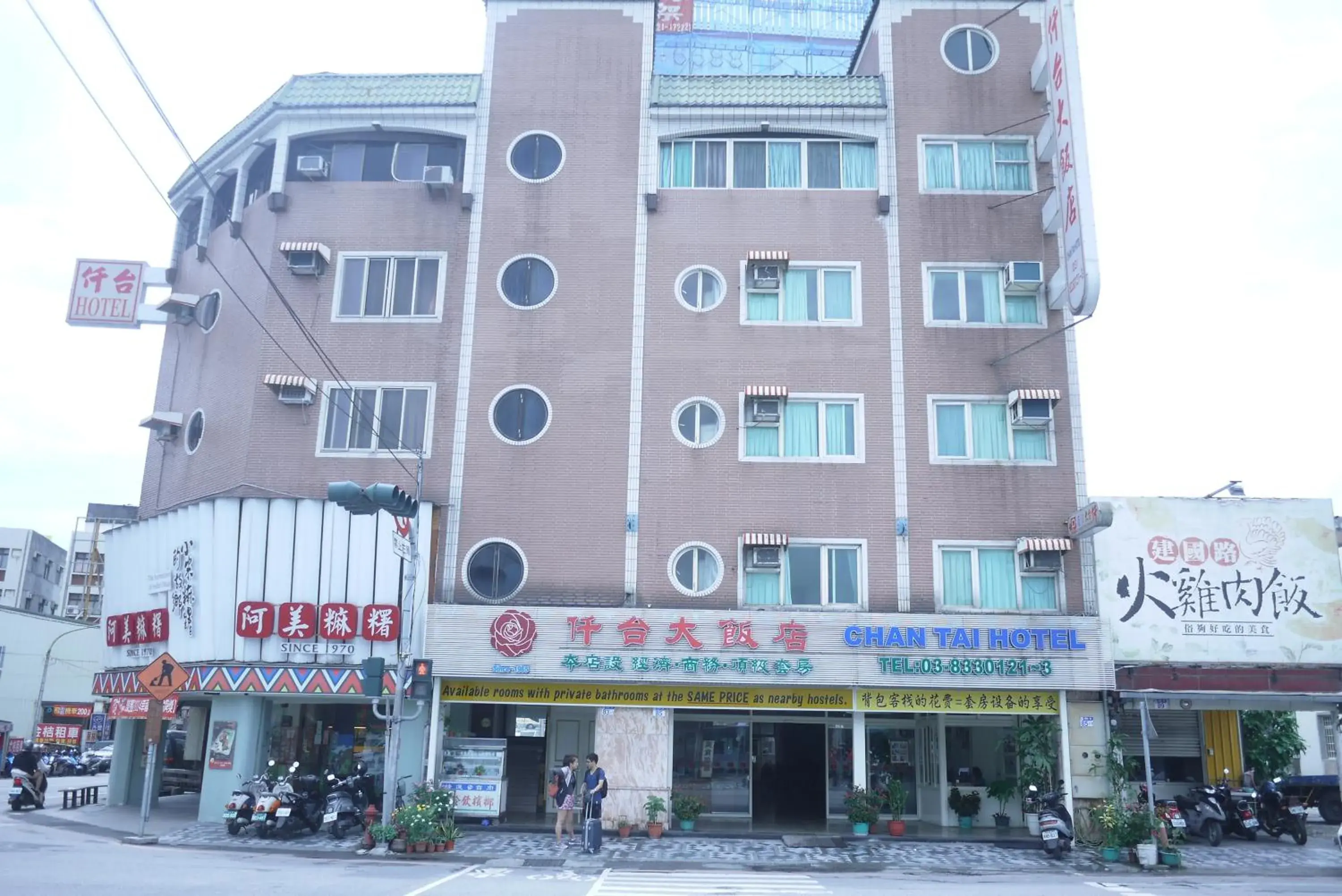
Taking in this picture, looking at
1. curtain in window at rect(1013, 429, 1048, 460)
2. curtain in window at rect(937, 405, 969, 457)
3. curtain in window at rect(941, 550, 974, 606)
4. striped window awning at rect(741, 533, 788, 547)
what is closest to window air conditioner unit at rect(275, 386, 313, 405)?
striped window awning at rect(741, 533, 788, 547)

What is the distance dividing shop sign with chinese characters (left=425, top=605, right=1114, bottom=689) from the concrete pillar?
434cm

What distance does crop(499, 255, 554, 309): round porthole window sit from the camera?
25.7 m

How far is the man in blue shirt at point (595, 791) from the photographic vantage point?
65.5 feet

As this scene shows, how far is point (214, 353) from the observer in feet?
88.5

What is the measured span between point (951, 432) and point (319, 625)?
1480 centimetres

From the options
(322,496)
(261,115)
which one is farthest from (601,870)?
(261,115)

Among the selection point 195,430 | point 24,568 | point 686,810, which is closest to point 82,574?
point 24,568

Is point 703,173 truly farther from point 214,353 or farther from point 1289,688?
point 1289,688

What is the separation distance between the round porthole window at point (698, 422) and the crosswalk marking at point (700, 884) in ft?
32.2

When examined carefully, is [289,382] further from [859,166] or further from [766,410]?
[859,166]

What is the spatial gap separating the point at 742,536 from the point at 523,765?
25.3 feet

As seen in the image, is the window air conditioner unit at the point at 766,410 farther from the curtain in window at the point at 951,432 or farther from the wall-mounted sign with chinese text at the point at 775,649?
the wall-mounted sign with chinese text at the point at 775,649

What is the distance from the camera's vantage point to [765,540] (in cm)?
2372

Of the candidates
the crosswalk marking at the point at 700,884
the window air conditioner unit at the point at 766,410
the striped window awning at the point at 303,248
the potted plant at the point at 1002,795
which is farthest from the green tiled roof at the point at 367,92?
the potted plant at the point at 1002,795
